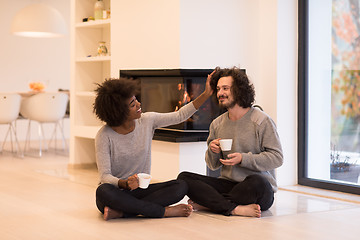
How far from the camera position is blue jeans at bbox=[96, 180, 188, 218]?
11.3ft

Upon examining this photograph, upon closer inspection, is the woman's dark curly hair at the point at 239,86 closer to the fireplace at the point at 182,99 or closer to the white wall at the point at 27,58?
the fireplace at the point at 182,99

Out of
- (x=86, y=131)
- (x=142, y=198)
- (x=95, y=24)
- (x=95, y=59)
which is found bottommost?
(x=142, y=198)

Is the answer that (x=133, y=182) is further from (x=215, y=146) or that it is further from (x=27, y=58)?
(x=27, y=58)

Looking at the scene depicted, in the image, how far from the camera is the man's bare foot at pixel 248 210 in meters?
3.60

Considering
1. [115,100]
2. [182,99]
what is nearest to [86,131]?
[182,99]

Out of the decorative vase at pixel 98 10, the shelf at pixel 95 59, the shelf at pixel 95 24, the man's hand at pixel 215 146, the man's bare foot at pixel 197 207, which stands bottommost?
the man's bare foot at pixel 197 207

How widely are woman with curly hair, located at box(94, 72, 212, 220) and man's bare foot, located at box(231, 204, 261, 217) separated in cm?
28

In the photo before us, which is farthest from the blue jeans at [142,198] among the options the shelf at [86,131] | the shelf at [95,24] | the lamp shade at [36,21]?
the lamp shade at [36,21]

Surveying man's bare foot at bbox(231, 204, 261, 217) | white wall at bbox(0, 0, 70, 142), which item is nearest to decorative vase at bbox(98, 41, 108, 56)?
man's bare foot at bbox(231, 204, 261, 217)

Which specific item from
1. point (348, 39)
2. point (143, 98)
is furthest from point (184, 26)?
point (348, 39)

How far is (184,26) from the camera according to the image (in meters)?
4.91

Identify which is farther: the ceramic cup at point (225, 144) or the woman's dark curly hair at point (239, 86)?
the woman's dark curly hair at point (239, 86)

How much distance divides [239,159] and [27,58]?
22.4ft

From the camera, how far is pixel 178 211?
3.61 meters
